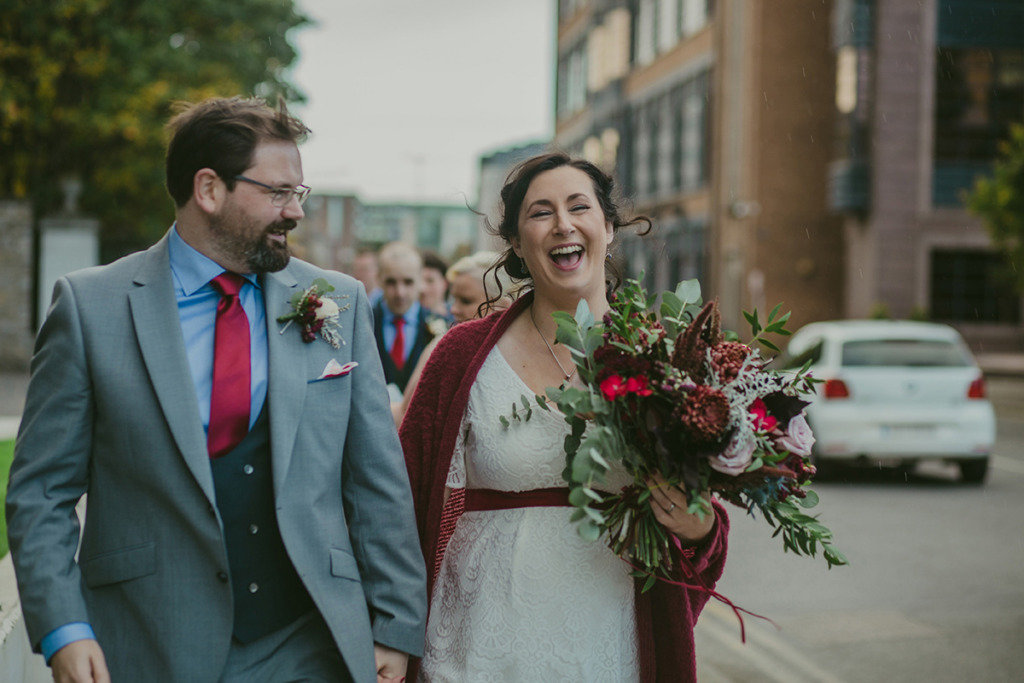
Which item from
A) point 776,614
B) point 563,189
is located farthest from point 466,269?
point 563,189

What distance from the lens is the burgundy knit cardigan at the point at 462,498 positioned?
3.06 metres

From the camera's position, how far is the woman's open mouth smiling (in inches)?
127

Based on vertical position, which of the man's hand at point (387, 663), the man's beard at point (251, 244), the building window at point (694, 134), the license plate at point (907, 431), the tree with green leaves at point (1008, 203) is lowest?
the license plate at point (907, 431)

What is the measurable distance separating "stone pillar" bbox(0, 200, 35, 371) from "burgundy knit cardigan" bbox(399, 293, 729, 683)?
63.7ft

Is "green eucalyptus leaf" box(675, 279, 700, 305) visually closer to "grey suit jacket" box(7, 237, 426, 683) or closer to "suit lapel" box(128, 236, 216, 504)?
"grey suit jacket" box(7, 237, 426, 683)

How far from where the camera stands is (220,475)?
2693 mm

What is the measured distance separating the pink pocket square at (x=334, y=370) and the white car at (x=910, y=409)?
31.4 ft

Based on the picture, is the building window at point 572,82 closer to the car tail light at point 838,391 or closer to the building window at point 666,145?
the building window at point 666,145

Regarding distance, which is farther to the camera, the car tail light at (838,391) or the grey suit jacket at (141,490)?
the car tail light at (838,391)

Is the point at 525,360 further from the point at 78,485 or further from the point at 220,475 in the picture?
the point at 78,485

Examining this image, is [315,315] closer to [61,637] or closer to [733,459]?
[61,637]

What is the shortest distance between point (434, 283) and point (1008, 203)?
1658 centimetres

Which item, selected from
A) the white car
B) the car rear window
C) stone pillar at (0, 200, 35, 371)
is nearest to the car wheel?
the white car

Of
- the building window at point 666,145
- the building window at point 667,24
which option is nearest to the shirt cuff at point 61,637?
the building window at point 666,145
